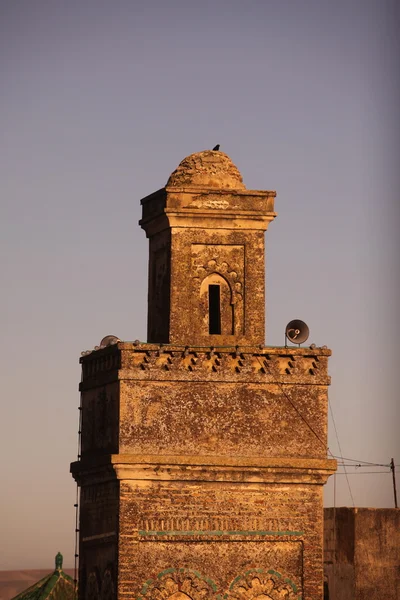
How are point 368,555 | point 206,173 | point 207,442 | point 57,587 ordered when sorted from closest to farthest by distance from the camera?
point 207,442, point 206,173, point 368,555, point 57,587

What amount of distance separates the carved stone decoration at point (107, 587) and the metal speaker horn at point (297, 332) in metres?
6.16

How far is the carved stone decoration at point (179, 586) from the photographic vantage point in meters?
41.9

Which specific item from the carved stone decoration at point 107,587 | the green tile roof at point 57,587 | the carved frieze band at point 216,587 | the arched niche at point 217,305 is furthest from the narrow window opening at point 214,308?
the green tile roof at point 57,587

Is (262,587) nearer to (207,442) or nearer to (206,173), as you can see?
(207,442)

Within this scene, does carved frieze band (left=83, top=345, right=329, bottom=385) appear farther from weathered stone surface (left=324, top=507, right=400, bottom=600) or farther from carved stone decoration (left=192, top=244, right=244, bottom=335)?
weathered stone surface (left=324, top=507, right=400, bottom=600)

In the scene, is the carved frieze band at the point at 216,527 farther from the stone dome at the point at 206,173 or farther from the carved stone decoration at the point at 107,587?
the stone dome at the point at 206,173

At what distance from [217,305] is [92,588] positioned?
21.4 feet

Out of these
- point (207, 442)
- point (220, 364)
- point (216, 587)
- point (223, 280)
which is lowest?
point (216, 587)


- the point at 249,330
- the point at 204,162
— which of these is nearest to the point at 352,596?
the point at 249,330

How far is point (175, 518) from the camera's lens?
42125mm

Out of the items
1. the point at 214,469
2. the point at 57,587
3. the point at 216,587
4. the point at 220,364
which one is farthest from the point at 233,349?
the point at 57,587

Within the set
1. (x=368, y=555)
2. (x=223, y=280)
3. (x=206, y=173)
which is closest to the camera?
(x=223, y=280)

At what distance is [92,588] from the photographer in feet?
143

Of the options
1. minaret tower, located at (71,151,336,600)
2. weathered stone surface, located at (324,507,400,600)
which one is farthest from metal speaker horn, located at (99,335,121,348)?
weathered stone surface, located at (324,507,400,600)
